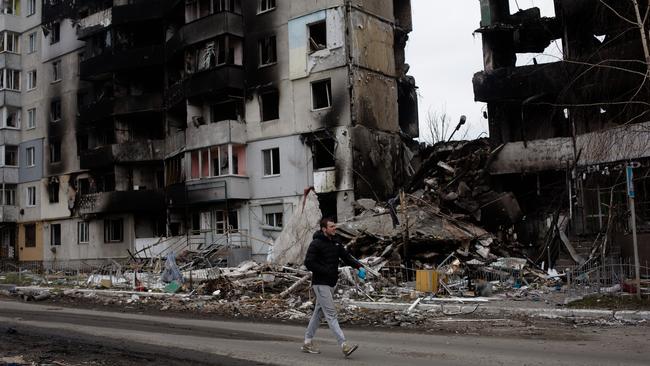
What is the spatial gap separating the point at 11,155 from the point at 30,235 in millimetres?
6618

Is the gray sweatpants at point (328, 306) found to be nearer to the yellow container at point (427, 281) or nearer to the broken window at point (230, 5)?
the yellow container at point (427, 281)

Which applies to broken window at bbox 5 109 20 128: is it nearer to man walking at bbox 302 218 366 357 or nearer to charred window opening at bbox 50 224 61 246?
charred window opening at bbox 50 224 61 246

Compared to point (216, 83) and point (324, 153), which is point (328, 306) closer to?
point (324, 153)

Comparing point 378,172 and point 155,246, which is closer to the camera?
point 378,172

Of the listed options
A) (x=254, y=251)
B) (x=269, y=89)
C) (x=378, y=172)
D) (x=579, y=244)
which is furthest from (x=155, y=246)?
(x=579, y=244)

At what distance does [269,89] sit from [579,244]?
18012mm

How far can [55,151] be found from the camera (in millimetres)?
46219

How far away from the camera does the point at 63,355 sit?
9859mm

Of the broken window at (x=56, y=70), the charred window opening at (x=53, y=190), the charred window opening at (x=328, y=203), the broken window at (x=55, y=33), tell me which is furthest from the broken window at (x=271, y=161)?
the broken window at (x=55, y=33)

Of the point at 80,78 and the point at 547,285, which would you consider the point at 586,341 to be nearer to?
the point at 547,285

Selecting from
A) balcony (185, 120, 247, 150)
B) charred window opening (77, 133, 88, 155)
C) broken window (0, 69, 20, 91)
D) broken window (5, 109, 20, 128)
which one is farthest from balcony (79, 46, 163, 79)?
broken window (0, 69, 20, 91)

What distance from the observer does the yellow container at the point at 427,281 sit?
664 inches

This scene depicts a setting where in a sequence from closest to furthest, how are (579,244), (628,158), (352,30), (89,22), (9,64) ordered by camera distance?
(628,158) < (579,244) < (352,30) < (89,22) < (9,64)

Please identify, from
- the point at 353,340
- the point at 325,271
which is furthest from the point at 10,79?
the point at 325,271
